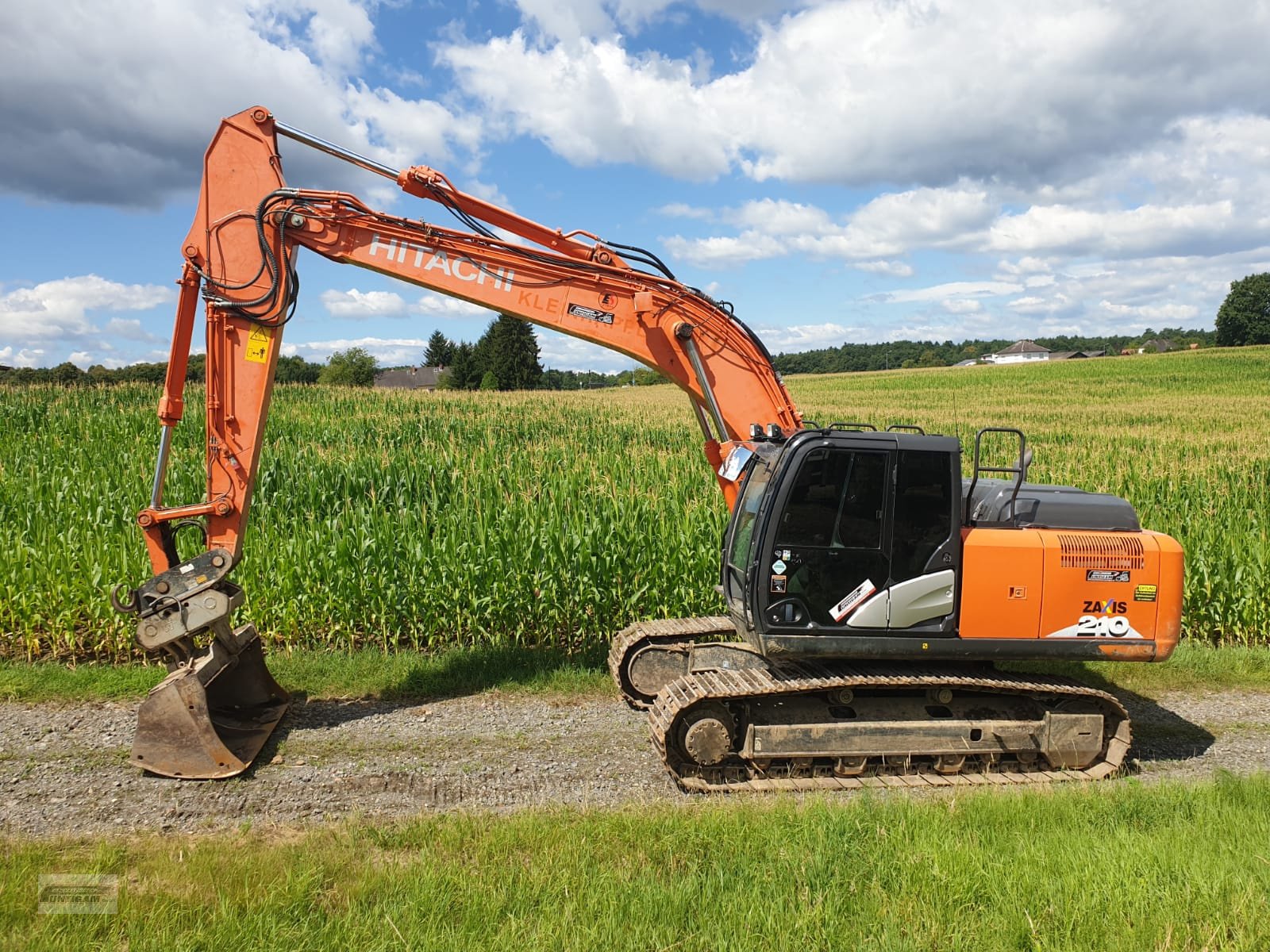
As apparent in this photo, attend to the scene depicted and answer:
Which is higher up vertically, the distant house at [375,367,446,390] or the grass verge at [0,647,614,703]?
the distant house at [375,367,446,390]

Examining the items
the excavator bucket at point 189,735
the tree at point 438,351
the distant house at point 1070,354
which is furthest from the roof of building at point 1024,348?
the excavator bucket at point 189,735

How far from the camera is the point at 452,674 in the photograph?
28.2 ft

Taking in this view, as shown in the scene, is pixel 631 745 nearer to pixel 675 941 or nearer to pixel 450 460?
pixel 675 941

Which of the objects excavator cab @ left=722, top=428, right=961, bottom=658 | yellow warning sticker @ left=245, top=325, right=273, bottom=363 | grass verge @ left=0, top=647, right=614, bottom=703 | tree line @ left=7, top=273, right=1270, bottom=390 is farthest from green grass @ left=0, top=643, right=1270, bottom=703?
tree line @ left=7, top=273, right=1270, bottom=390

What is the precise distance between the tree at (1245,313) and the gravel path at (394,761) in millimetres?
101177

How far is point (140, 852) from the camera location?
5.12 meters

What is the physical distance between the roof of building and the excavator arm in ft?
425

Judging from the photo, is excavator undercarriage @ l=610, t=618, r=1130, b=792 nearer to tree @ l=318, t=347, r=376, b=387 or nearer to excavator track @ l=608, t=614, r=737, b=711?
excavator track @ l=608, t=614, r=737, b=711

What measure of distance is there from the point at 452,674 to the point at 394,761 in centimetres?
180

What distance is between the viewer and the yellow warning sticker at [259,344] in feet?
22.5

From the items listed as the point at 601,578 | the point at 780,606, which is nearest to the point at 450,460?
the point at 601,578

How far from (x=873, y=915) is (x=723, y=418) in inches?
156

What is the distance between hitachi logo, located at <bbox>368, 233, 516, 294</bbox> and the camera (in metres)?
7.05
